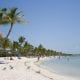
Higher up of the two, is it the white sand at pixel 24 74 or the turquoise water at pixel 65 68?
the white sand at pixel 24 74

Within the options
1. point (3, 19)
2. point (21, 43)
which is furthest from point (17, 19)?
point (21, 43)

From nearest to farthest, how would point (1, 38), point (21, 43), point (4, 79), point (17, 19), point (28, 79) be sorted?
1. point (4, 79)
2. point (28, 79)
3. point (17, 19)
4. point (1, 38)
5. point (21, 43)

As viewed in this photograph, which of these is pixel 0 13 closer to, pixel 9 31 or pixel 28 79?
pixel 9 31

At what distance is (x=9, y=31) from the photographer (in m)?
32.0

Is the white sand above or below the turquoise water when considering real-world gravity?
above

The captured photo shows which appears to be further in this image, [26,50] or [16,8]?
[26,50]

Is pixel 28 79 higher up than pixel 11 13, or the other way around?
pixel 11 13

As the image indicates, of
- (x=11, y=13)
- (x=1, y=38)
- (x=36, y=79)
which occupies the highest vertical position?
(x=11, y=13)

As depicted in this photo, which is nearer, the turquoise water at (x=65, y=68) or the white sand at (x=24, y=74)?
the white sand at (x=24, y=74)

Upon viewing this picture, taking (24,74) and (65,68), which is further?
(65,68)

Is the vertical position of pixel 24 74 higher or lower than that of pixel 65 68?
higher

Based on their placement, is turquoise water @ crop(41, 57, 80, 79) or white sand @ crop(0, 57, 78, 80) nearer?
white sand @ crop(0, 57, 78, 80)

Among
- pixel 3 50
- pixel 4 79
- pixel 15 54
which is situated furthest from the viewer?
pixel 15 54

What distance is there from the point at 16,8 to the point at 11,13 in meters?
1.45
